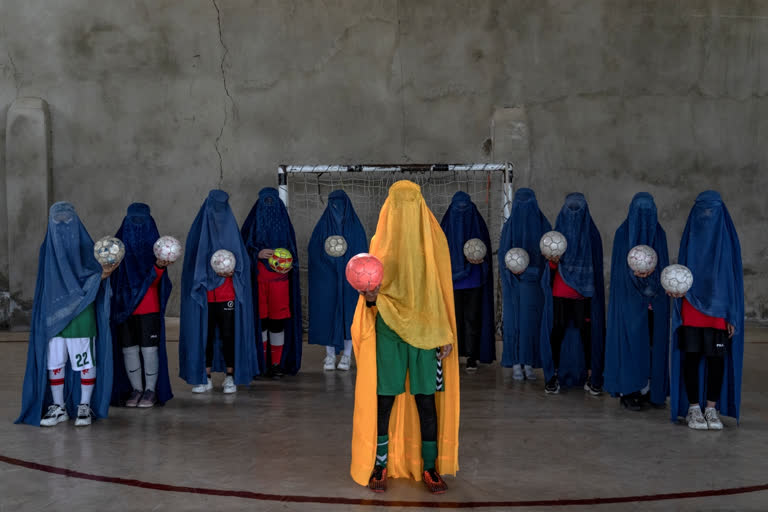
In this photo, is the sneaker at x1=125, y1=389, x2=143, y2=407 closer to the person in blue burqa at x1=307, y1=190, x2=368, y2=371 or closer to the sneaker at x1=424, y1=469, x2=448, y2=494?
the person in blue burqa at x1=307, y1=190, x2=368, y2=371

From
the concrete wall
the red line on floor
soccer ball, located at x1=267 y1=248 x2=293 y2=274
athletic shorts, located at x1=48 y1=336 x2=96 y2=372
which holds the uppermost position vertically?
the concrete wall

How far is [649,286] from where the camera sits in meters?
5.93

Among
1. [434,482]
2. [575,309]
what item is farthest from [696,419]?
[434,482]

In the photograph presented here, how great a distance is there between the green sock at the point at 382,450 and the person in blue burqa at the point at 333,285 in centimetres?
338

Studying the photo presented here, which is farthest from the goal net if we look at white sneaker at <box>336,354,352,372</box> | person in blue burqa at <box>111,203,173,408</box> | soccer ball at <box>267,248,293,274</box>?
person in blue burqa at <box>111,203,173,408</box>

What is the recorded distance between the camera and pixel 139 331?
5938 mm

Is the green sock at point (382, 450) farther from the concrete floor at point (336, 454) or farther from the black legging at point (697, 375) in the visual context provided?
the black legging at point (697, 375)

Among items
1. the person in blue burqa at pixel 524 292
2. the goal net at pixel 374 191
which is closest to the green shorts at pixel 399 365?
the person in blue burqa at pixel 524 292

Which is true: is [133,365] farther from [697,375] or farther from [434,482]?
[697,375]

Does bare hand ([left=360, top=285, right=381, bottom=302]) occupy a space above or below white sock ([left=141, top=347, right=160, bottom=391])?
above

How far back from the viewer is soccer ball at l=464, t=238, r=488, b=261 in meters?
7.14

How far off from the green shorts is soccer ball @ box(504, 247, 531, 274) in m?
2.93

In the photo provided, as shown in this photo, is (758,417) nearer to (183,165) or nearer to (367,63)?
(367,63)

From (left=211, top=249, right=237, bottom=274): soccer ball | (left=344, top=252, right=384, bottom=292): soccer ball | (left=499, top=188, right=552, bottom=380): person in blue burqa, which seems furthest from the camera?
(left=499, top=188, right=552, bottom=380): person in blue burqa
